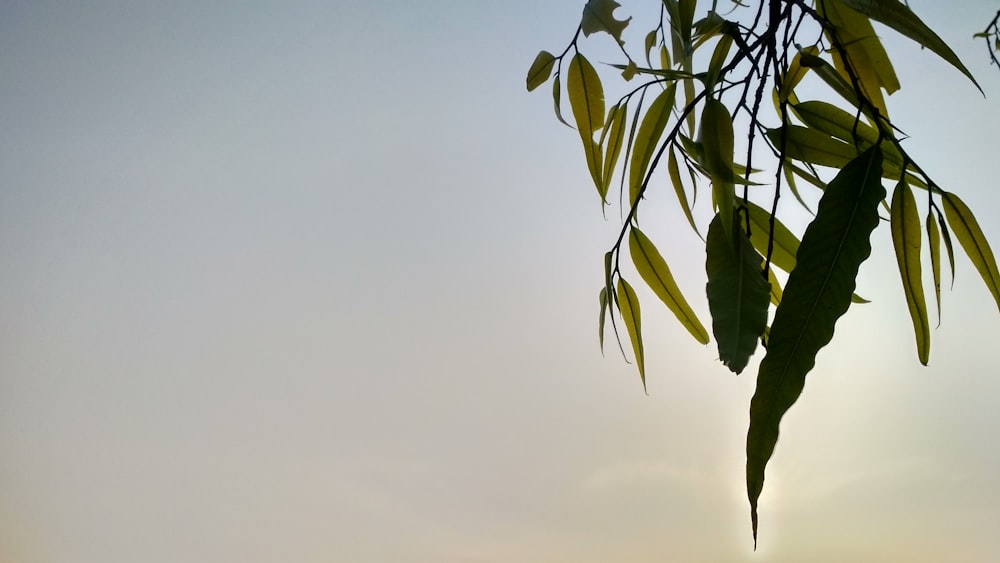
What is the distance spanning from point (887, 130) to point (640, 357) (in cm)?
11

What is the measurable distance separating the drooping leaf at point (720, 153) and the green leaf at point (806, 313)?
0.09ft

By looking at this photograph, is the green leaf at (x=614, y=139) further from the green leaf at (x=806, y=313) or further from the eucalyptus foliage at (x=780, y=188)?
the green leaf at (x=806, y=313)

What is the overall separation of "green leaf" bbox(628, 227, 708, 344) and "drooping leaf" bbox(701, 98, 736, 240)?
68mm

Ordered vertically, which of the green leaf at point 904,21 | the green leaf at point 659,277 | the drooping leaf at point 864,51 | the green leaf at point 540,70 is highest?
the green leaf at point 540,70

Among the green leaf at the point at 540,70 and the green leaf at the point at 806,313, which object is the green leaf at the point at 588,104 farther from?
the green leaf at the point at 806,313

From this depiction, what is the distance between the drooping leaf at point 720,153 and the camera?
185 millimetres

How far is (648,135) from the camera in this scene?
0.84 feet

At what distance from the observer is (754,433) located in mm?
156

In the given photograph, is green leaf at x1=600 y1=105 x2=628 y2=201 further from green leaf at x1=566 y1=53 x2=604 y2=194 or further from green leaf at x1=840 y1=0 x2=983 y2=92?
green leaf at x1=840 y1=0 x2=983 y2=92

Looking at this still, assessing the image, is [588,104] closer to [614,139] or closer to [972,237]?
[614,139]

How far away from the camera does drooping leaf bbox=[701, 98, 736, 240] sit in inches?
7.3

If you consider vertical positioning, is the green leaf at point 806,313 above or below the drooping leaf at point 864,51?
below

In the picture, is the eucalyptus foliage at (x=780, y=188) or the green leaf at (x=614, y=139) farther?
the green leaf at (x=614, y=139)

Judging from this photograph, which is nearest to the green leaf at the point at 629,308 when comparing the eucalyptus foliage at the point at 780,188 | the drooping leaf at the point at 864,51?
the eucalyptus foliage at the point at 780,188
